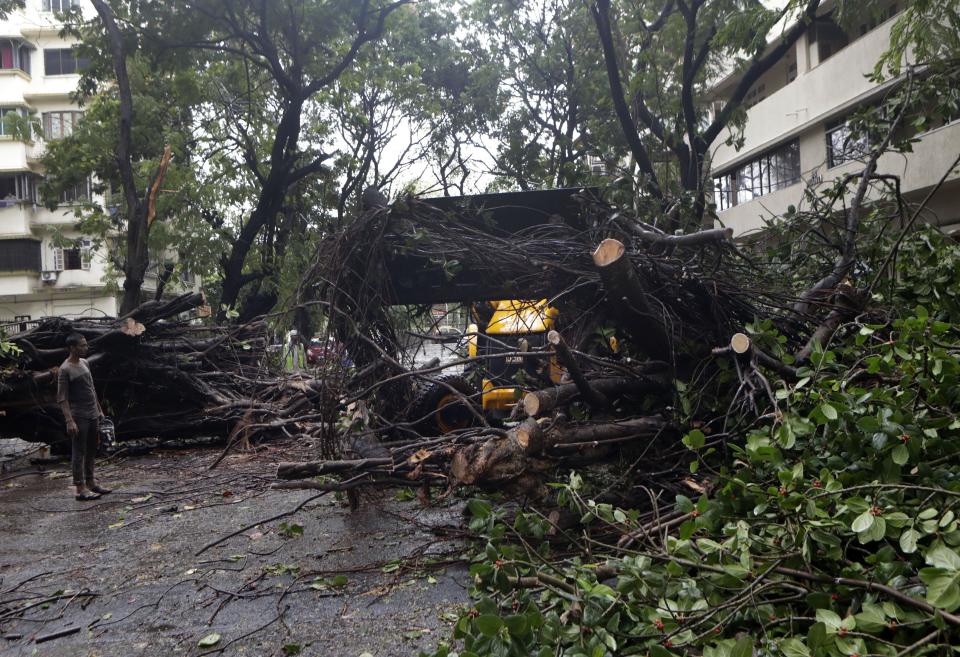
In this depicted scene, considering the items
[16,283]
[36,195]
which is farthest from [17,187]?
[16,283]

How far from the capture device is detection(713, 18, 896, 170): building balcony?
18.3 metres

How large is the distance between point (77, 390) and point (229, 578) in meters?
4.58

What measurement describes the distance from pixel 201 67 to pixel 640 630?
50.1 ft

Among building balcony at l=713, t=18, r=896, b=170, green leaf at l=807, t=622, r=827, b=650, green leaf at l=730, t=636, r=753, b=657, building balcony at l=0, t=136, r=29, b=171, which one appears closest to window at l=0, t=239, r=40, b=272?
building balcony at l=0, t=136, r=29, b=171

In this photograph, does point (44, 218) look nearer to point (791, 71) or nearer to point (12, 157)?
point (12, 157)

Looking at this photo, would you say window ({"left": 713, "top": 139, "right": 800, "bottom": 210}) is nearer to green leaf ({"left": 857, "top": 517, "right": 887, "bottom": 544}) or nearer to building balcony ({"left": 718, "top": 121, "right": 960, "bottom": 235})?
building balcony ({"left": 718, "top": 121, "right": 960, "bottom": 235})

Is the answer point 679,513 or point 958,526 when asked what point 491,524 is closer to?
point 679,513

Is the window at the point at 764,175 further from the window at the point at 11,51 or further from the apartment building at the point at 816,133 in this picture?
the window at the point at 11,51

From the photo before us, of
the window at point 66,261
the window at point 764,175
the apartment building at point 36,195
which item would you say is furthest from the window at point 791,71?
the window at point 66,261

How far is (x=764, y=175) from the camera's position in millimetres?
24625

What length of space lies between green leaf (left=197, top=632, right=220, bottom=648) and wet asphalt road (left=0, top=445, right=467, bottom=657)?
0.10 feet

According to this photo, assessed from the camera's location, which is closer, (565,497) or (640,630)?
(640,630)

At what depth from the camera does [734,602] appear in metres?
2.90

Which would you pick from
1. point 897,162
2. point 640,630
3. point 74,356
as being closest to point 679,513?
point 640,630
